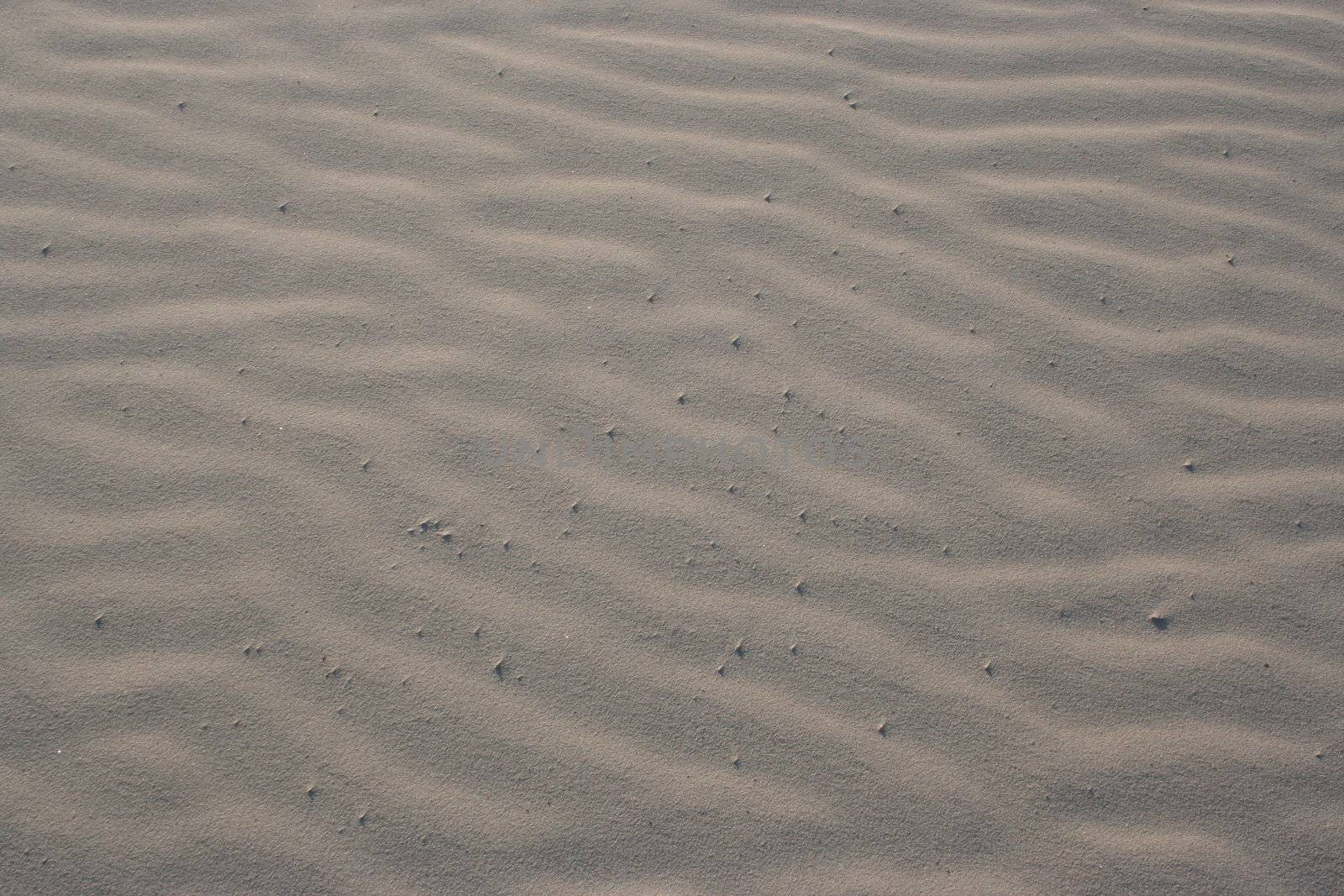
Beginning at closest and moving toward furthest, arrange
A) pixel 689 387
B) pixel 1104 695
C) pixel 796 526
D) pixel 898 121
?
1. pixel 1104 695
2. pixel 796 526
3. pixel 689 387
4. pixel 898 121

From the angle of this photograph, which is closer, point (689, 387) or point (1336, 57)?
point (689, 387)

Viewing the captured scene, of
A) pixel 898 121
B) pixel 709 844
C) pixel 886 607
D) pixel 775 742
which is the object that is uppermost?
pixel 898 121

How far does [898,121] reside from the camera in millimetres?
3004

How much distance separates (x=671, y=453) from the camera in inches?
96.7

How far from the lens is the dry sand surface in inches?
82.0

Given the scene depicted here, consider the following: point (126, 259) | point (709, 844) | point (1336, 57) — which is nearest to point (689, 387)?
point (709, 844)

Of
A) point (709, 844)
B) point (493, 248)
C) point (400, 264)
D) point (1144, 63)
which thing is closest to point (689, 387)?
point (493, 248)

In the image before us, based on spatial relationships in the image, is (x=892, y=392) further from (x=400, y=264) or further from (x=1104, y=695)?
(x=400, y=264)

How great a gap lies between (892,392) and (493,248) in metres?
1.11

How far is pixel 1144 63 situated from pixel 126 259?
9.81 feet

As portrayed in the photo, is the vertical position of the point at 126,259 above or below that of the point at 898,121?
below

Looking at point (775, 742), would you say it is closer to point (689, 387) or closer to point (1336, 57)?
point (689, 387)

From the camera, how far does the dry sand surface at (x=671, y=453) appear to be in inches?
82.0

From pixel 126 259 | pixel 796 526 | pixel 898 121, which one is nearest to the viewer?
pixel 796 526
